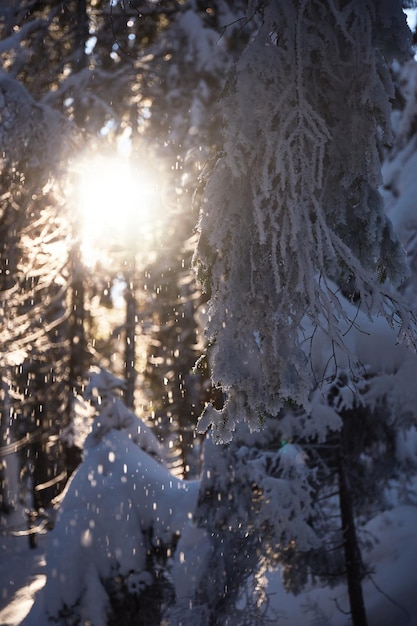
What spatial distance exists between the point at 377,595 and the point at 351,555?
1.94 meters

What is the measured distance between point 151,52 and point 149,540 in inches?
338

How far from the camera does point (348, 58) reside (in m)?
2.67

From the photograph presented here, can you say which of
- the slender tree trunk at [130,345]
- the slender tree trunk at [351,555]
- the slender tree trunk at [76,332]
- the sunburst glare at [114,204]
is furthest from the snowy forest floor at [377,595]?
the sunburst glare at [114,204]

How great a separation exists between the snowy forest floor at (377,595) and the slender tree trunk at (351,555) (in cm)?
50

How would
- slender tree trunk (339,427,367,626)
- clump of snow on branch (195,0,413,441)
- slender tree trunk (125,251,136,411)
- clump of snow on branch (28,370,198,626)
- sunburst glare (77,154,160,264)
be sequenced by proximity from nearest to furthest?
1. clump of snow on branch (195,0,413,441)
2. clump of snow on branch (28,370,198,626)
3. slender tree trunk (339,427,367,626)
4. sunburst glare (77,154,160,264)
5. slender tree trunk (125,251,136,411)

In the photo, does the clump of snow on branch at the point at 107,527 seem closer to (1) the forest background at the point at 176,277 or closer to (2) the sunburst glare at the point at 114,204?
(1) the forest background at the point at 176,277

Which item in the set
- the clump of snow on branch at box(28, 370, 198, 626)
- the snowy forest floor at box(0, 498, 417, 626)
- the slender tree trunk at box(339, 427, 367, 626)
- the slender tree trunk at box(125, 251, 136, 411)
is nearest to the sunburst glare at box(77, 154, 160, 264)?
the slender tree trunk at box(125, 251, 136, 411)

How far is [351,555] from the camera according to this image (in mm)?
7785

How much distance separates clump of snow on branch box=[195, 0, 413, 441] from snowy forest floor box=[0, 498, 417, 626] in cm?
651

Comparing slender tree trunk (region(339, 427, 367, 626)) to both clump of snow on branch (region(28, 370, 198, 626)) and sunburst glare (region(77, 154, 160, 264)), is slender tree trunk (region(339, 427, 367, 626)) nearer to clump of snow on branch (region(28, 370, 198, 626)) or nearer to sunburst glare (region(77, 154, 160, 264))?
clump of snow on branch (region(28, 370, 198, 626))

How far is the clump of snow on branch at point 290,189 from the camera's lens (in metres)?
2.51

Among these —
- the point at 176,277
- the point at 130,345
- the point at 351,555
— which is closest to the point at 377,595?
the point at 351,555

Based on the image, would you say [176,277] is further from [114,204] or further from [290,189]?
[290,189]

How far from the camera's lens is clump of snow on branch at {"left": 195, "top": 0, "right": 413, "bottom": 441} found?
251 cm
